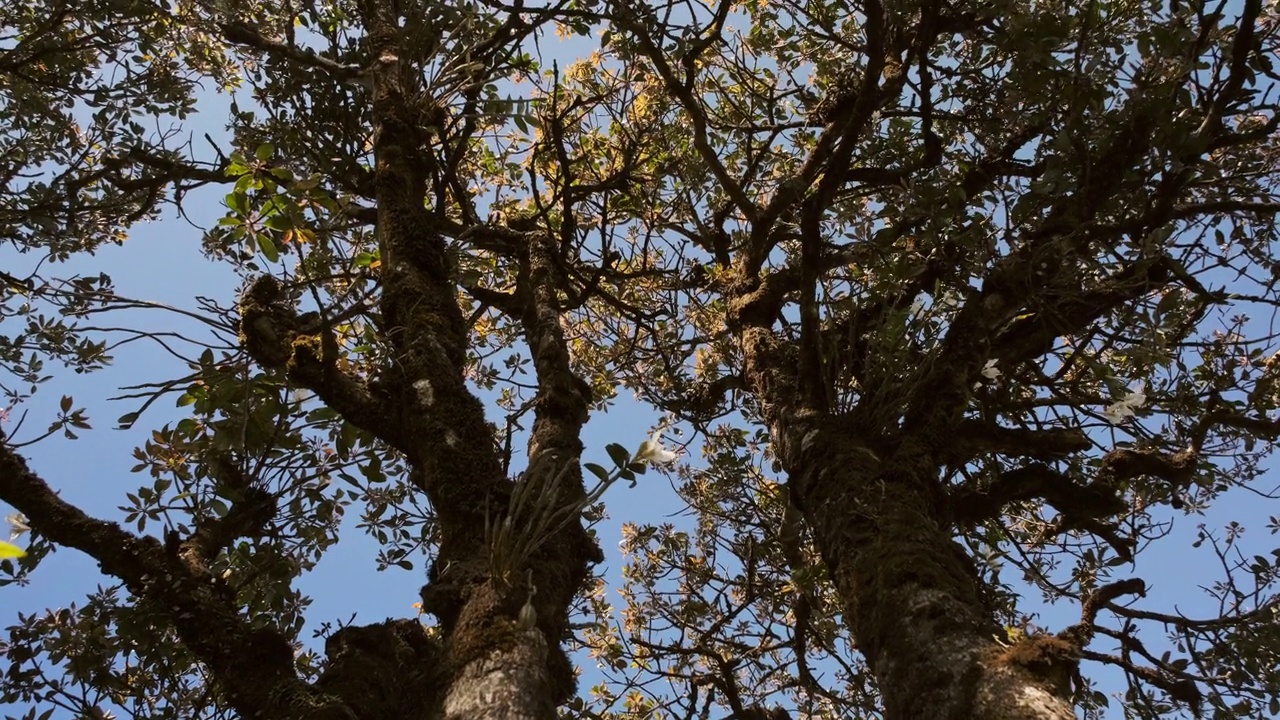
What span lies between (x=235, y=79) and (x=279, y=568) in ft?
15.0

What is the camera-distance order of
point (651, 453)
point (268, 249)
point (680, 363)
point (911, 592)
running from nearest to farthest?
point (651, 453) < point (911, 592) < point (268, 249) < point (680, 363)

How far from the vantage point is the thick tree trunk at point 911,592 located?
221cm

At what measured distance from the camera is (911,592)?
2.74 metres

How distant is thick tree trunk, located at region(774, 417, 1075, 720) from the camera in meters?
2.21

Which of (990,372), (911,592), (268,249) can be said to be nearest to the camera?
(911,592)

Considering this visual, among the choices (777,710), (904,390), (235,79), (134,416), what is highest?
(235,79)

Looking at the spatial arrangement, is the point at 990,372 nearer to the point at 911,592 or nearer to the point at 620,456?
the point at 911,592

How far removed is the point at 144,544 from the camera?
2.44 m

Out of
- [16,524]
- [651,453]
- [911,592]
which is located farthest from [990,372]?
[16,524]

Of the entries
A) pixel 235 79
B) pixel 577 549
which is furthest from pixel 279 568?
pixel 235 79

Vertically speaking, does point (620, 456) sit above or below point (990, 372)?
below

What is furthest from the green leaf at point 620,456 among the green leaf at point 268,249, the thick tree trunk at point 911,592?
the green leaf at point 268,249

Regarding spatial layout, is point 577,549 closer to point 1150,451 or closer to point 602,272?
point 1150,451

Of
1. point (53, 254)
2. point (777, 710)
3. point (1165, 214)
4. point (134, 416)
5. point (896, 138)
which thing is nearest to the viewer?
point (134, 416)
